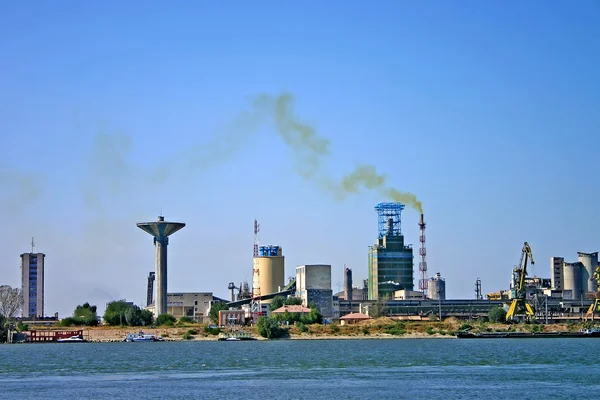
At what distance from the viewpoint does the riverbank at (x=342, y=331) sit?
16562 centimetres

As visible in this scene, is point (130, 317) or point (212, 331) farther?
point (130, 317)

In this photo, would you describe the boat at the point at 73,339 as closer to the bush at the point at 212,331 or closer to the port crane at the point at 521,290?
the bush at the point at 212,331

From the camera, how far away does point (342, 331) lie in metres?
170

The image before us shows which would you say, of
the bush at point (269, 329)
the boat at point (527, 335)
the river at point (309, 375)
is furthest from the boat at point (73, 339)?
the boat at point (527, 335)

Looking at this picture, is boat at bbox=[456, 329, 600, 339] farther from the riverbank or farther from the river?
the river

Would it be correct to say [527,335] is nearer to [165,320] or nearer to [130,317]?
[165,320]

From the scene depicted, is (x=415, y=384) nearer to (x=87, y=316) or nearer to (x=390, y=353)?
(x=390, y=353)

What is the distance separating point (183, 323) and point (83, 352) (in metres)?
66.5

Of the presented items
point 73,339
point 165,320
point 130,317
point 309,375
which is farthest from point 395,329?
point 309,375

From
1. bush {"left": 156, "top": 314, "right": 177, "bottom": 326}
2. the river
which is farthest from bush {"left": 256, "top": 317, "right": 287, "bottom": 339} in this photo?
the river

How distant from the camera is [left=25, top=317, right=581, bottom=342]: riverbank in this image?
16562 centimetres

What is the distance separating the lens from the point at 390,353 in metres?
113

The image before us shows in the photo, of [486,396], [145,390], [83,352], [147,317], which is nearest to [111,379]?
[145,390]

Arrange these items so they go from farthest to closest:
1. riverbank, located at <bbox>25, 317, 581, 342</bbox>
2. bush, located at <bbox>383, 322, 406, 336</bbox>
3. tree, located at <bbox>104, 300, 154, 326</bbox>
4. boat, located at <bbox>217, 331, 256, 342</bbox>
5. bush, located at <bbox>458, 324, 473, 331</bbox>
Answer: tree, located at <bbox>104, 300, 154, 326</bbox> < bush, located at <bbox>458, 324, 473, 331</bbox> < bush, located at <bbox>383, 322, 406, 336</bbox> < riverbank, located at <bbox>25, 317, 581, 342</bbox> < boat, located at <bbox>217, 331, 256, 342</bbox>
